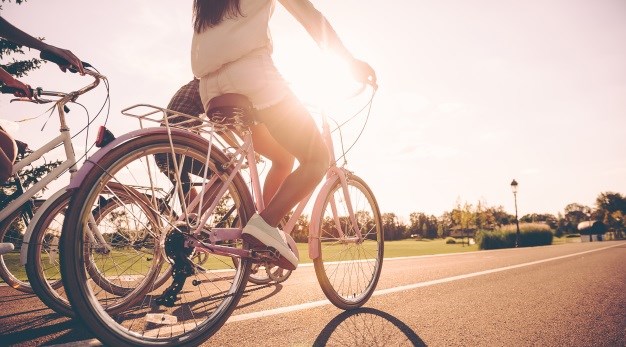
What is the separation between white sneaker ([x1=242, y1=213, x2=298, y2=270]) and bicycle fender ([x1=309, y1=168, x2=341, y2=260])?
544 mm

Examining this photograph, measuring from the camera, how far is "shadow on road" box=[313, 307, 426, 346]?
1.90m

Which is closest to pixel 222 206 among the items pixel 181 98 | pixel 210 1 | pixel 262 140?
pixel 262 140

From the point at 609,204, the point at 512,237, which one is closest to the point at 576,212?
the point at 609,204

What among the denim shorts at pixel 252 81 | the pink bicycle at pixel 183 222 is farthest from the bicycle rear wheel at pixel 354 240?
the denim shorts at pixel 252 81

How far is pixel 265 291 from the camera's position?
11.7 ft

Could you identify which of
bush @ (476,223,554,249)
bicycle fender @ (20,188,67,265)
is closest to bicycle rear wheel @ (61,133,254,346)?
bicycle fender @ (20,188,67,265)

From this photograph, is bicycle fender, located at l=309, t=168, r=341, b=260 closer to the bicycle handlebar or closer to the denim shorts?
the denim shorts

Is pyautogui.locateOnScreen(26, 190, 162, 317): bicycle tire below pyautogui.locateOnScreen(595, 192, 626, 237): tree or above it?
below

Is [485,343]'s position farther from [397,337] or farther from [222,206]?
[222,206]

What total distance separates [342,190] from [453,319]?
141cm

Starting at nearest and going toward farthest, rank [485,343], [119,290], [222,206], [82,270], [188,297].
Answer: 1. [82,270]
2. [485,343]
3. [222,206]
4. [119,290]
5. [188,297]

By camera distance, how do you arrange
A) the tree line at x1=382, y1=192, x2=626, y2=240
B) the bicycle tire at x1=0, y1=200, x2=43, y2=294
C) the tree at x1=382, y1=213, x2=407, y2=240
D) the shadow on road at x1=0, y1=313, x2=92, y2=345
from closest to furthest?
the shadow on road at x1=0, y1=313, x2=92, y2=345 → the bicycle tire at x1=0, y1=200, x2=43, y2=294 → the tree at x1=382, y1=213, x2=407, y2=240 → the tree line at x1=382, y1=192, x2=626, y2=240

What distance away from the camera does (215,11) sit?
6.55ft

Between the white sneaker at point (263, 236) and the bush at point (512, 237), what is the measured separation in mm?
Answer: 38320
